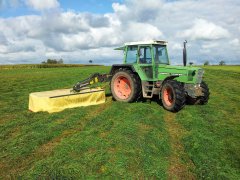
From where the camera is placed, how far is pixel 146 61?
12109 millimetres

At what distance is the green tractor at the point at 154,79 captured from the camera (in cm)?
1102

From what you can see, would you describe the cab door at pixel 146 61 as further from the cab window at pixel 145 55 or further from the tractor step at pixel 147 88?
the tractor step at pixel 147 88

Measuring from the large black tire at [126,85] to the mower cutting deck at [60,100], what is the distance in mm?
874

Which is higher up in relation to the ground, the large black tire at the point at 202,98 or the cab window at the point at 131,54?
the cab window at the point at 131,54

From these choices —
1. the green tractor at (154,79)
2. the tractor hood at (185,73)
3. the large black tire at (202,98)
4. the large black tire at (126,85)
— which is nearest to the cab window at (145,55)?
the green tractor at (154,79)

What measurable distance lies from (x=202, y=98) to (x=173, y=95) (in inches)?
75.5

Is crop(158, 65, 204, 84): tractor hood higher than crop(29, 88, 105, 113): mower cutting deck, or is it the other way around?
crop(158, 65, 204, 84): tractor hood

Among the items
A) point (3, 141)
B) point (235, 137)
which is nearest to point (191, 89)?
point (235, 137)

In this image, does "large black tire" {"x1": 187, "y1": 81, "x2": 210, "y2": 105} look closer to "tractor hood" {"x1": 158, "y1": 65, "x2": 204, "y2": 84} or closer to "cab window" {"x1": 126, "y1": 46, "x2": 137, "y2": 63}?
"tractor hood" {"x1": 158, "y1": 65, "x2": 204, "y2": 84}

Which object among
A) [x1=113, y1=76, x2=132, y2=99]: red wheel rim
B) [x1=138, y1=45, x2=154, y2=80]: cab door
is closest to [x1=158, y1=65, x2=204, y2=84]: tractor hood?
[x1=138, y1=45, x2=154, y2=80]: cab door

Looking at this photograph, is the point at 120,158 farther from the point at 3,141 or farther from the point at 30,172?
the point at 3,141

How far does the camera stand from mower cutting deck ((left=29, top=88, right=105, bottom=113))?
10820 millimetres

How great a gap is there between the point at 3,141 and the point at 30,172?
2.19 metres

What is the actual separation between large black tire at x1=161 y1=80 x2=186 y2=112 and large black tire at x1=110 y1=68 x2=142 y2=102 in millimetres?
1254
